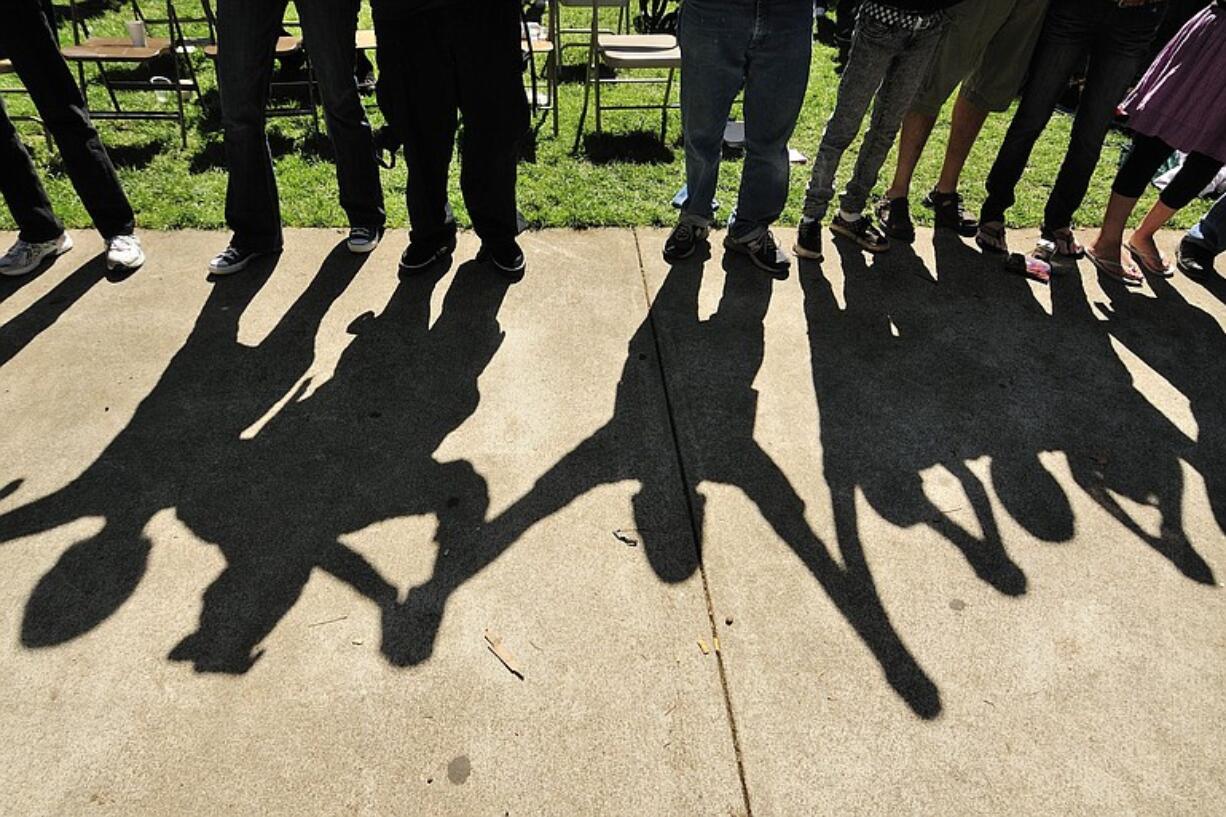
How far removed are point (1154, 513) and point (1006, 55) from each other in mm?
2558

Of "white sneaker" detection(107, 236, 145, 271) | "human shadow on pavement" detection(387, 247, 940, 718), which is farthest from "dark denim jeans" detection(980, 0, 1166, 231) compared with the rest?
"white sneaker" detection(107, 236, 145, 271)

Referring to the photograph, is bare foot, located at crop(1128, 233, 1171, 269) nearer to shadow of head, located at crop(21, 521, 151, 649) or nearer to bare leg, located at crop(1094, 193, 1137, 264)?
bare leg, located at crop(1094, 193, 1137, 264)

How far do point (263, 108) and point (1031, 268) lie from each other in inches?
164

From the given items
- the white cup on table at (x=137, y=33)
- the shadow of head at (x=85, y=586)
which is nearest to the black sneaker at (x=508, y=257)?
the shadow of head at (x=85, y=586)

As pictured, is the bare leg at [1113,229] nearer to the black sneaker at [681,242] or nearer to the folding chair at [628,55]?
the black sneaker at [681,242]

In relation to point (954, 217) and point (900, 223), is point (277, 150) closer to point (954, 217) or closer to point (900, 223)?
point (900, 223)

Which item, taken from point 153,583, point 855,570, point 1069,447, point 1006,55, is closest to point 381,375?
point 153,583

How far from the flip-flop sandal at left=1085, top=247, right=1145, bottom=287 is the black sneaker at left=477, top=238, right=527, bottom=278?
10.8 feet

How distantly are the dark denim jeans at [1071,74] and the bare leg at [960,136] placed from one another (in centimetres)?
24

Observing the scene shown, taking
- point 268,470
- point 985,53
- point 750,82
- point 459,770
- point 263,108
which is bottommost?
point 459,770

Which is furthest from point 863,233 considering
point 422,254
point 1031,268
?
point 422,254

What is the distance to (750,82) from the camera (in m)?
3.59

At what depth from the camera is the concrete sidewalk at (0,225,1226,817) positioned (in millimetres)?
2020

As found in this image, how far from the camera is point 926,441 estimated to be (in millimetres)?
3090
